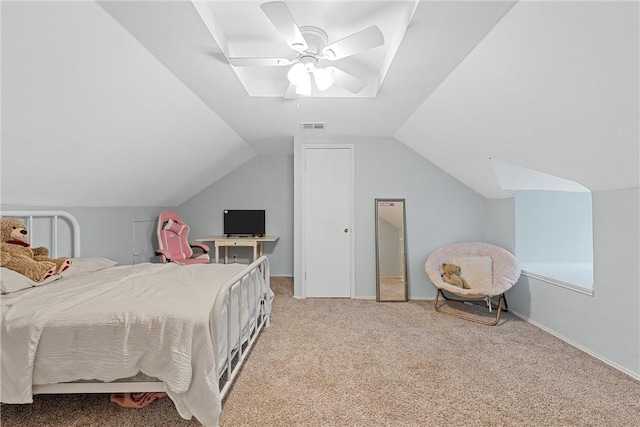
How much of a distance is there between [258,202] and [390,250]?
2508mm

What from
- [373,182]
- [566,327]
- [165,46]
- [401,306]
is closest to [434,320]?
[401,306]

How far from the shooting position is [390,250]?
177 inches

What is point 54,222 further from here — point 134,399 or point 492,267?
point 492,267

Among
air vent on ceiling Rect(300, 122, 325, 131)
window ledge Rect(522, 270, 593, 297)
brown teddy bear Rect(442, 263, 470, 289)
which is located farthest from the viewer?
air vent on ceiling Rect(300, 122, 325, 131)

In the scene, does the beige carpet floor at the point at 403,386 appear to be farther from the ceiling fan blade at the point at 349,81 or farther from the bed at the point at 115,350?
the ceiling fan blade at the point at 349,81

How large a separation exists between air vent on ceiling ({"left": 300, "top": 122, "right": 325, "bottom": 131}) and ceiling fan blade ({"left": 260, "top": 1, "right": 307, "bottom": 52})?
184 cm

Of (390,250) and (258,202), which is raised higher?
(258,202)

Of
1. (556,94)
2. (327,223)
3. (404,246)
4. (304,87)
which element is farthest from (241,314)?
(404,246)

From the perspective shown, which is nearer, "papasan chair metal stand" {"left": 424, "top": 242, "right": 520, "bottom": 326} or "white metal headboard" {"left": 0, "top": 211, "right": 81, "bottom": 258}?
"white metal headboard" {"left": 0, "top": 211, "right": 81, "bottom": 258}

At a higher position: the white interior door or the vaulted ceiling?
the vaulted ceiling

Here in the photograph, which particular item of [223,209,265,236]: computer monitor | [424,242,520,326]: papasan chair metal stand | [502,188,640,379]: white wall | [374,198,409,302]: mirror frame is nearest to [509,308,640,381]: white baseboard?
[502,188,640,379]: white wall

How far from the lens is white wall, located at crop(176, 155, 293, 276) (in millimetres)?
5793

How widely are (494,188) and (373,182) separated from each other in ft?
4.80

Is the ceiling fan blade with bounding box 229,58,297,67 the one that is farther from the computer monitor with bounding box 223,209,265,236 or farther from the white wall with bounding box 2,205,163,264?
the computer monitor with bounding box 223,209,265,236
